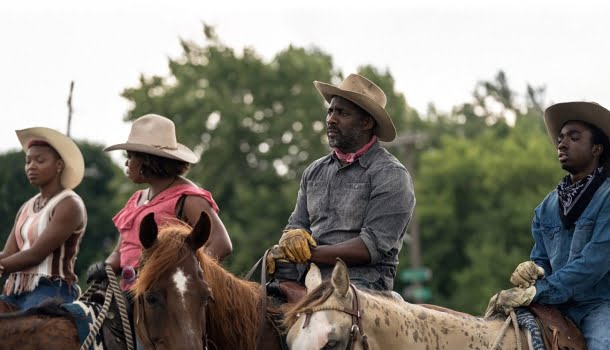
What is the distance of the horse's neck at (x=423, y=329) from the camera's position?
7.30 meters

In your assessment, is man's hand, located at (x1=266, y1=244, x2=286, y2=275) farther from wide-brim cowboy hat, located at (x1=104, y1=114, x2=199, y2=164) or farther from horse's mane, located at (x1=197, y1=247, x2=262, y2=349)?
wide-brim cowboy hat, located at (x1=104, y1=114, x2=199, y2=164)

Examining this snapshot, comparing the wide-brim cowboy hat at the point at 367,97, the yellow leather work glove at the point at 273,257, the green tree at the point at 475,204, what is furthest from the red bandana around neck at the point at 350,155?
the green tree at the point at 475,204

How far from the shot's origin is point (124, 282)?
8383mm

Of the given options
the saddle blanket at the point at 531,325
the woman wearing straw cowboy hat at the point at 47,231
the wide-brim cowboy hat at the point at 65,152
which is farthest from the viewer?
the wide-brim cowboy hat at the point at 65,152

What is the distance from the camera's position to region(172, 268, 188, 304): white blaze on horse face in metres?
7.27

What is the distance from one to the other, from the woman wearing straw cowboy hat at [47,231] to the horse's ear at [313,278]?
2.96 m

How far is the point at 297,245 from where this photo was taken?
7.80 metres

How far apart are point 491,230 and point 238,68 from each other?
12726mm

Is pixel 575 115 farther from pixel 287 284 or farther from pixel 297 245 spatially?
pixel 287 284

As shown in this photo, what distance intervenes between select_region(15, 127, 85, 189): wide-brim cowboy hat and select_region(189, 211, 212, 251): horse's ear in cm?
303

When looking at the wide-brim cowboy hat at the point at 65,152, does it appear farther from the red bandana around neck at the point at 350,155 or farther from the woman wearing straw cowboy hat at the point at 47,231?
the red bandana around neck at the point at 350,155

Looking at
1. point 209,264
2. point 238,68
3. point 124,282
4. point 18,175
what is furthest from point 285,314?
point 238,68

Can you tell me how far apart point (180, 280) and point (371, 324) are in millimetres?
1142

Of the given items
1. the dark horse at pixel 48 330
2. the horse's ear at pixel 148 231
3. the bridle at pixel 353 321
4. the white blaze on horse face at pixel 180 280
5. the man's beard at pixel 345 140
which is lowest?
the dark horse at pixel 48 330
